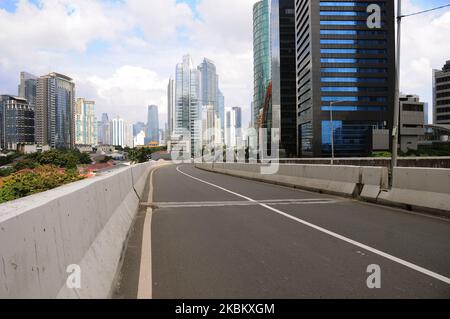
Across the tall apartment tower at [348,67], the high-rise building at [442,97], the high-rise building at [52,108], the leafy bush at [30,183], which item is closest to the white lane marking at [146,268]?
the leafy bush at [30,183]

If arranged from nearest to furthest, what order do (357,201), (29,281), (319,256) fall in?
(29,281) < (319,256) < (357,201)

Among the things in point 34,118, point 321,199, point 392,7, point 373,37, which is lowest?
point 321,199

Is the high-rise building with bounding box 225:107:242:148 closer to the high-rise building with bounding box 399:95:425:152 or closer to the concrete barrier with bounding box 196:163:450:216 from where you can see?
the high-rise building with bounding box 399:95:425:152

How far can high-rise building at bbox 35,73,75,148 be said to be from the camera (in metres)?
174

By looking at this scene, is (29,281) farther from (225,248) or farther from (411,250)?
(411,250)

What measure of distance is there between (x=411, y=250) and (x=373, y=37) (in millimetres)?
137610

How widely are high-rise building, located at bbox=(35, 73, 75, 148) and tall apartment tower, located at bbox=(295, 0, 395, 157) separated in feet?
352

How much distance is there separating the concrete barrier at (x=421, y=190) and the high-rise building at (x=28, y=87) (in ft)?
621

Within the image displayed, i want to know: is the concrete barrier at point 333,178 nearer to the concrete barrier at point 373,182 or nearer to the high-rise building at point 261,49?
the concrete barrier at point 373,182

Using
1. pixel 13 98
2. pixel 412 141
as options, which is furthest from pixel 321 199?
pixel 13 98

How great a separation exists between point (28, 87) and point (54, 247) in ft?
667

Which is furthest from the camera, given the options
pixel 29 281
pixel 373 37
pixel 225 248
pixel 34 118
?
pixel 34 118

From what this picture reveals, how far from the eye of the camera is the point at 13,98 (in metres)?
157

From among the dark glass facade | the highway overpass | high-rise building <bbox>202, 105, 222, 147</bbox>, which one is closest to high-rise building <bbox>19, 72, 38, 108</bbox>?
high-rise building <bbox>202, 105, 222, 147</bbox>
